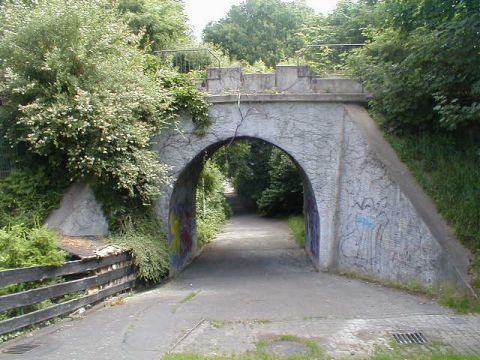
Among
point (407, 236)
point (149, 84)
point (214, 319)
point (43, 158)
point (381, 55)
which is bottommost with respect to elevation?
point (214, 319)

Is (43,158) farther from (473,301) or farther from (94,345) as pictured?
(473,301)

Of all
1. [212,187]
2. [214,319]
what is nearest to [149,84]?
[214,319]

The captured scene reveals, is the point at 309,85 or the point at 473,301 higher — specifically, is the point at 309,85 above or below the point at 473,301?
above

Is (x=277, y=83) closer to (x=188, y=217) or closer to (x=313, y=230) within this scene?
(x=313, y=230)

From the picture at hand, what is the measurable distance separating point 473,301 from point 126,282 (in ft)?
21.3

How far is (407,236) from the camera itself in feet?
34.6

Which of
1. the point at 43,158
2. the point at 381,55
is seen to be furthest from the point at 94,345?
the point at 381,55

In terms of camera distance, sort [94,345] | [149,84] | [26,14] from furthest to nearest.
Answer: [149,84] → [26,14] → [94,345]

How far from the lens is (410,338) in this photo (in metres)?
6.84

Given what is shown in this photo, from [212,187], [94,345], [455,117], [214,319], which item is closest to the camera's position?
[94,345]

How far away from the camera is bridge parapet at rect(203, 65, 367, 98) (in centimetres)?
1315

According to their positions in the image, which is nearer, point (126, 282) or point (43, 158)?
point (126, 282)

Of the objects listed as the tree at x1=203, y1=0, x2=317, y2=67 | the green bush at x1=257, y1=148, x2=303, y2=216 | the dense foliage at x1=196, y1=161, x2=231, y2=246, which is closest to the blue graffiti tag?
the dense foliage at x1=196, y1=161, x2=231, y2=246

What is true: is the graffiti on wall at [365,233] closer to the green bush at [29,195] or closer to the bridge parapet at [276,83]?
the bridge parapet at [276,83]
